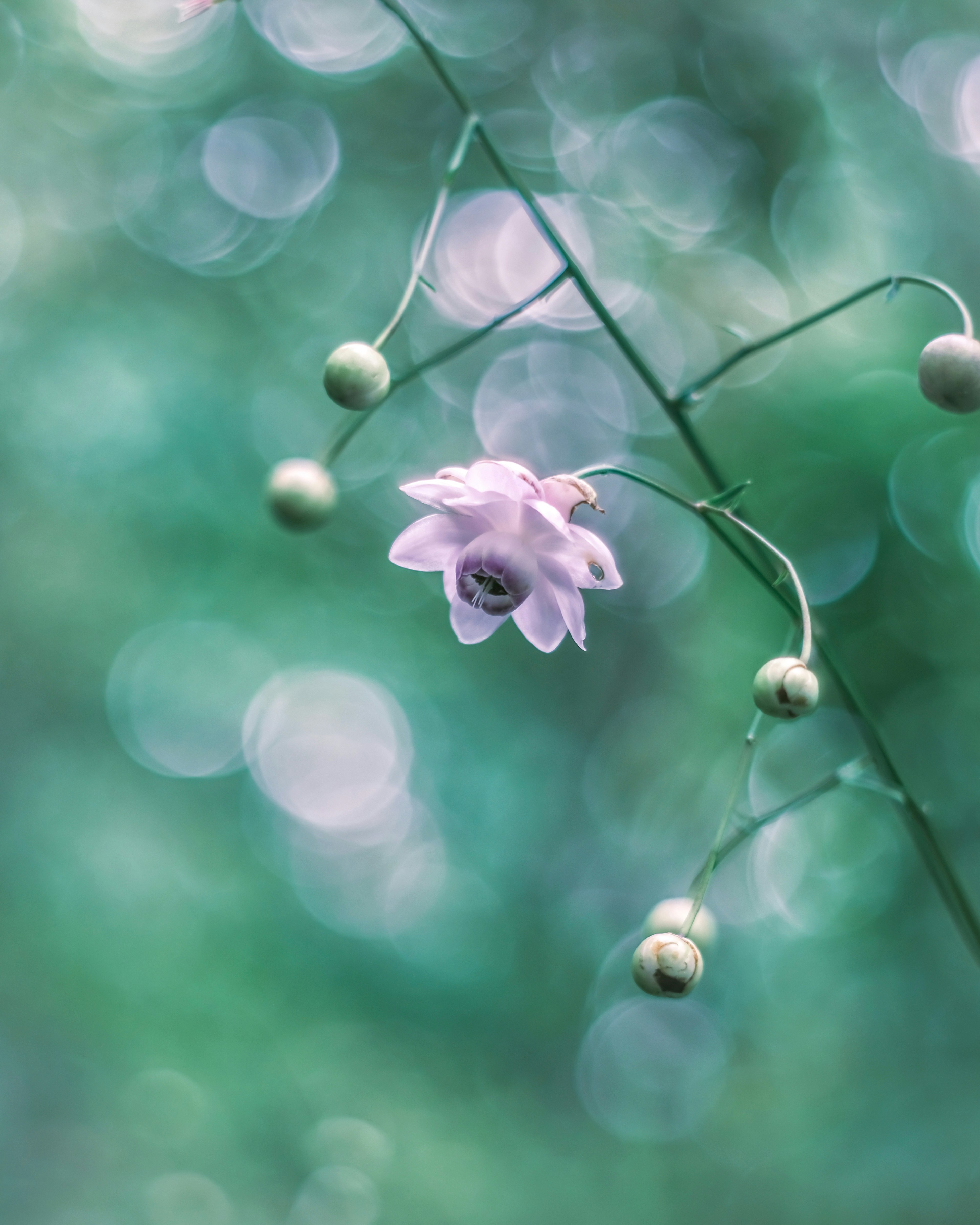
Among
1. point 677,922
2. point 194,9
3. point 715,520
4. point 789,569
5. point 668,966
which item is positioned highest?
point 194,9

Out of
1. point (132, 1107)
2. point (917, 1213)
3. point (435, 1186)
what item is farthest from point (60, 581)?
point (917, 1213)

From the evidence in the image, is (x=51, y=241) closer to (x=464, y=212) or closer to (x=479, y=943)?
(x=464, y=212)

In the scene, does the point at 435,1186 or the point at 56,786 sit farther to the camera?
the point at 56,786

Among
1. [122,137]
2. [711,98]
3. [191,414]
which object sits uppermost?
[711,98]

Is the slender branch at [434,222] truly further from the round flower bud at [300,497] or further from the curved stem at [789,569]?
the curved stem at [789,569]

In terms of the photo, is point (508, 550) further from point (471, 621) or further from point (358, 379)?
point (358, 379)

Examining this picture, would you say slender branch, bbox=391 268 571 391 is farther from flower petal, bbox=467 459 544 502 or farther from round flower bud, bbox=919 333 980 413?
round flower bud, bbox=919 333 980 413

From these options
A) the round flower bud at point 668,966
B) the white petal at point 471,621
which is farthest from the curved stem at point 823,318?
the round flower bud at point 668,966

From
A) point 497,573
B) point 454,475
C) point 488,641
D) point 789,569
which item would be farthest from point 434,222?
point 488,641
